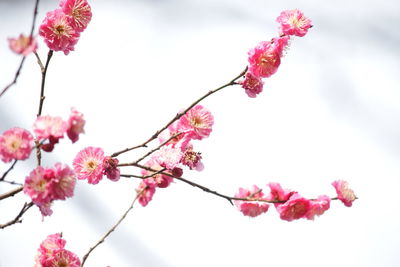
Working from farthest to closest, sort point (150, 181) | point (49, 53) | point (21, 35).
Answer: point (150, 181) → point (49, 53) → point (21, 35)

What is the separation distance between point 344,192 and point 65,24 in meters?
0.52

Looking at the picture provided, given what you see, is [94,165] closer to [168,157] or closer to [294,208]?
[168,157]

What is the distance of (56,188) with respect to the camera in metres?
0.72

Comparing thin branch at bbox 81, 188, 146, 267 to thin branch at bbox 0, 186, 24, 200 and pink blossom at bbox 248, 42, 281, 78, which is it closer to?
thin branch at bbox 0, 186, 24, 200

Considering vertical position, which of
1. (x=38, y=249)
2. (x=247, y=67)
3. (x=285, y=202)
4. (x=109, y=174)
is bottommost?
(x=38, y=249)

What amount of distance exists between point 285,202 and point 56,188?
1.17 ft

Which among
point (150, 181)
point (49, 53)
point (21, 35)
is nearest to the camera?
point (21, 35)

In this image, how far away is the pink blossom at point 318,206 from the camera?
2.87ft

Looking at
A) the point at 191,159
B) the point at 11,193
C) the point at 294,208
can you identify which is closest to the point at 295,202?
the point at 294,208

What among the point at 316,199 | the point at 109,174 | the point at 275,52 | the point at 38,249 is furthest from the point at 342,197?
the point at 38,249

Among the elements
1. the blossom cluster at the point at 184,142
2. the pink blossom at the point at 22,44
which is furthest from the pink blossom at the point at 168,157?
the pink blossom at the point at 22,44

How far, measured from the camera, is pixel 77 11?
91cm

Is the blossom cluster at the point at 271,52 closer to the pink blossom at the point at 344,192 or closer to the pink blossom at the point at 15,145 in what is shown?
the pink blossom at the point at 344,192

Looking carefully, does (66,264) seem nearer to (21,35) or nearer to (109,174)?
(109,174)
